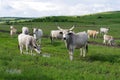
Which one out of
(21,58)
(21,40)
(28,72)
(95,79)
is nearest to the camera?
(95,79)

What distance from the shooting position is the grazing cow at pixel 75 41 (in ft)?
81.3

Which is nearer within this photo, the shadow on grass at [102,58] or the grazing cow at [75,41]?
the grazing cow at [75,41]

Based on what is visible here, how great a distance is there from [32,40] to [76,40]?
153 inches

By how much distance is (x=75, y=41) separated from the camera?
84.1 ft

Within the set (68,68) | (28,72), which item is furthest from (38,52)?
(28,72)

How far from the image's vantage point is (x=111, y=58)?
25.9m

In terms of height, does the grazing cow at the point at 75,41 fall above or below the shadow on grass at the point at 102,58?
above

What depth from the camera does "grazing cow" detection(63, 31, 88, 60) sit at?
2477 cm

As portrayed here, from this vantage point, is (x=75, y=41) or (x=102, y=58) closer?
(x=75, y=41)

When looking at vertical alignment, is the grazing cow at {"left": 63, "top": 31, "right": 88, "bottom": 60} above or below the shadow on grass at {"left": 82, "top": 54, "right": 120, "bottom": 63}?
above

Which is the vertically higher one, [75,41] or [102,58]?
[75,41]

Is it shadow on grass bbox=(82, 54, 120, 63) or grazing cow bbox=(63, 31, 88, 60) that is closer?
grazing cow bbox=(63, 31, 88, 60)

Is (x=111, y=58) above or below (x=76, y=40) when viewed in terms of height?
Answer: below

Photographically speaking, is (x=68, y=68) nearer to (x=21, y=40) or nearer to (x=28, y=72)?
(x=28, y=72)
